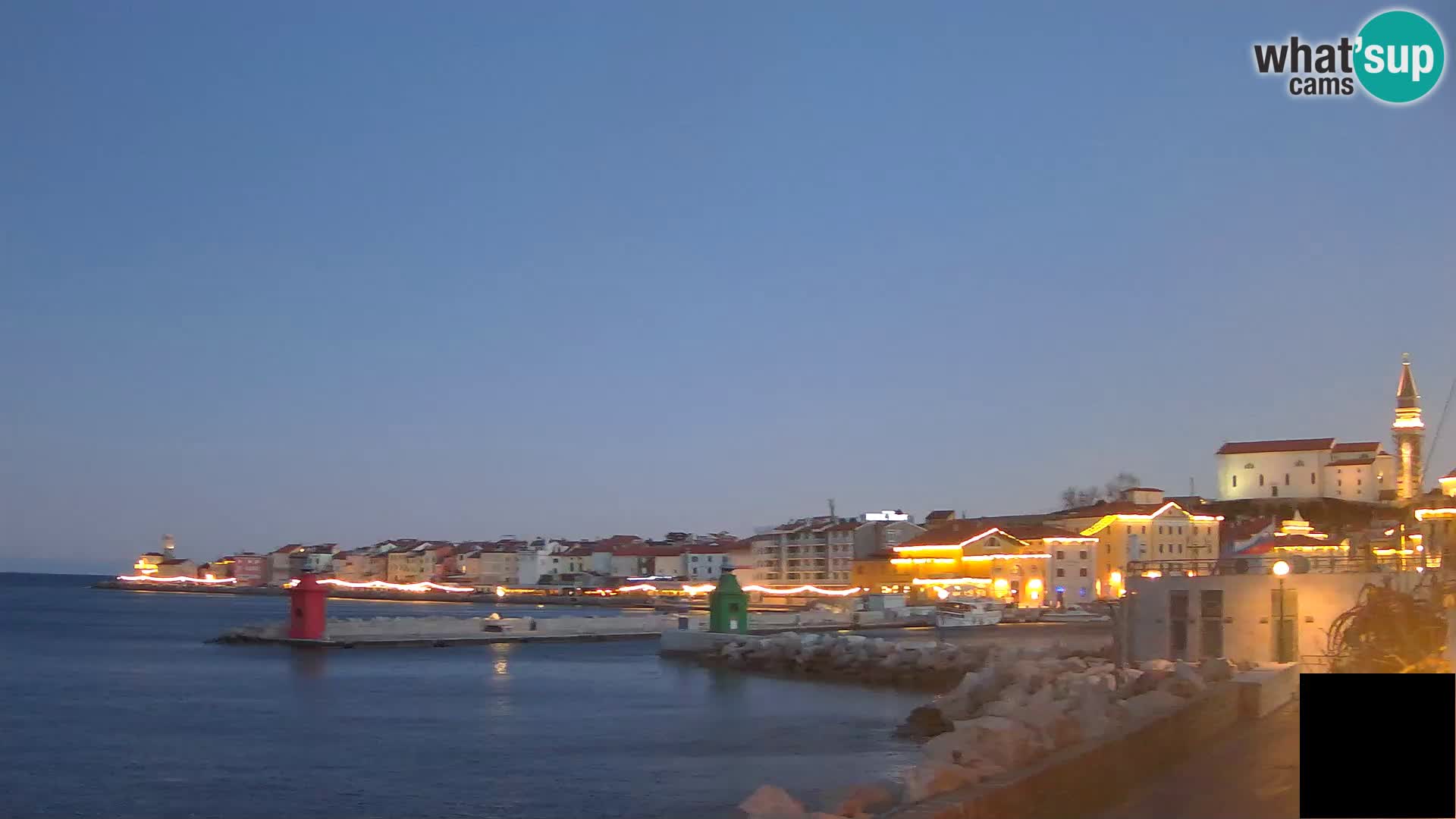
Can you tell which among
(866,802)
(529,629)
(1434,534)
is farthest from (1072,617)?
(866,802)

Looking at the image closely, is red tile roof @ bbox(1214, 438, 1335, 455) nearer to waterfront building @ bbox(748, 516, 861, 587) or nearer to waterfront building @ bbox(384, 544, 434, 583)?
waterfront building @ bbox(748, 516, 861, 587)

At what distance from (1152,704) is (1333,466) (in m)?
80.7

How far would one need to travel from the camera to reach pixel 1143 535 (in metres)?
64.6

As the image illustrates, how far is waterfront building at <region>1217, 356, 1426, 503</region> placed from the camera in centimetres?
8238

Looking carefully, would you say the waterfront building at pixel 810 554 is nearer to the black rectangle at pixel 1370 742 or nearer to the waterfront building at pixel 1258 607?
the waterfront building at pixel 1258 607

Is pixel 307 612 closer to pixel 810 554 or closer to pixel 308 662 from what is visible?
pixel 308 662

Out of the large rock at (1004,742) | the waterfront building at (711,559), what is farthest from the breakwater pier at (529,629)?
the waterfront building at (711,559)

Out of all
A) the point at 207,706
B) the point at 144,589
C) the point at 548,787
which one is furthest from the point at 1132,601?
the point at 144,589

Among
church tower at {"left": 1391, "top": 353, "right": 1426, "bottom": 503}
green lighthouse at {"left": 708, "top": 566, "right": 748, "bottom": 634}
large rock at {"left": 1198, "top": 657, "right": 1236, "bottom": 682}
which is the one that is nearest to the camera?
large rock at {"left": 1198, "top": 657, "right": 1236, "bottom": 682}

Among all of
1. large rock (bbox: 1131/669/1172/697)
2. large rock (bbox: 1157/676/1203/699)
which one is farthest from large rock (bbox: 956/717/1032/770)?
large rock (bbox: 1131/669/1172/697)

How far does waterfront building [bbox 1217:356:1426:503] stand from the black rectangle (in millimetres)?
84495

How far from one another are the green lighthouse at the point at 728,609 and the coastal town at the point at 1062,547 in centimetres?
1166

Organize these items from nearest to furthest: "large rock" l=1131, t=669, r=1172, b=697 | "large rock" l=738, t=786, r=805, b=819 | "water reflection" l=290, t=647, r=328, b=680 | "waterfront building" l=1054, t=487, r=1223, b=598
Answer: "large rock" l=738, t=786, r=805, b=819 < "large rock" l=1131, t=669, r=1172, b=697 < "water reflection" l=290, t=647, r=328, b=680 < "waterfront building" l=1054, t=487, r=1223, b=598

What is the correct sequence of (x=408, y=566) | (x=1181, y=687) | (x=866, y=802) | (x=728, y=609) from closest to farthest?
(x=866, y=802), (x=1181, y=687), (x=728, y=609), (x=408, y=566)
